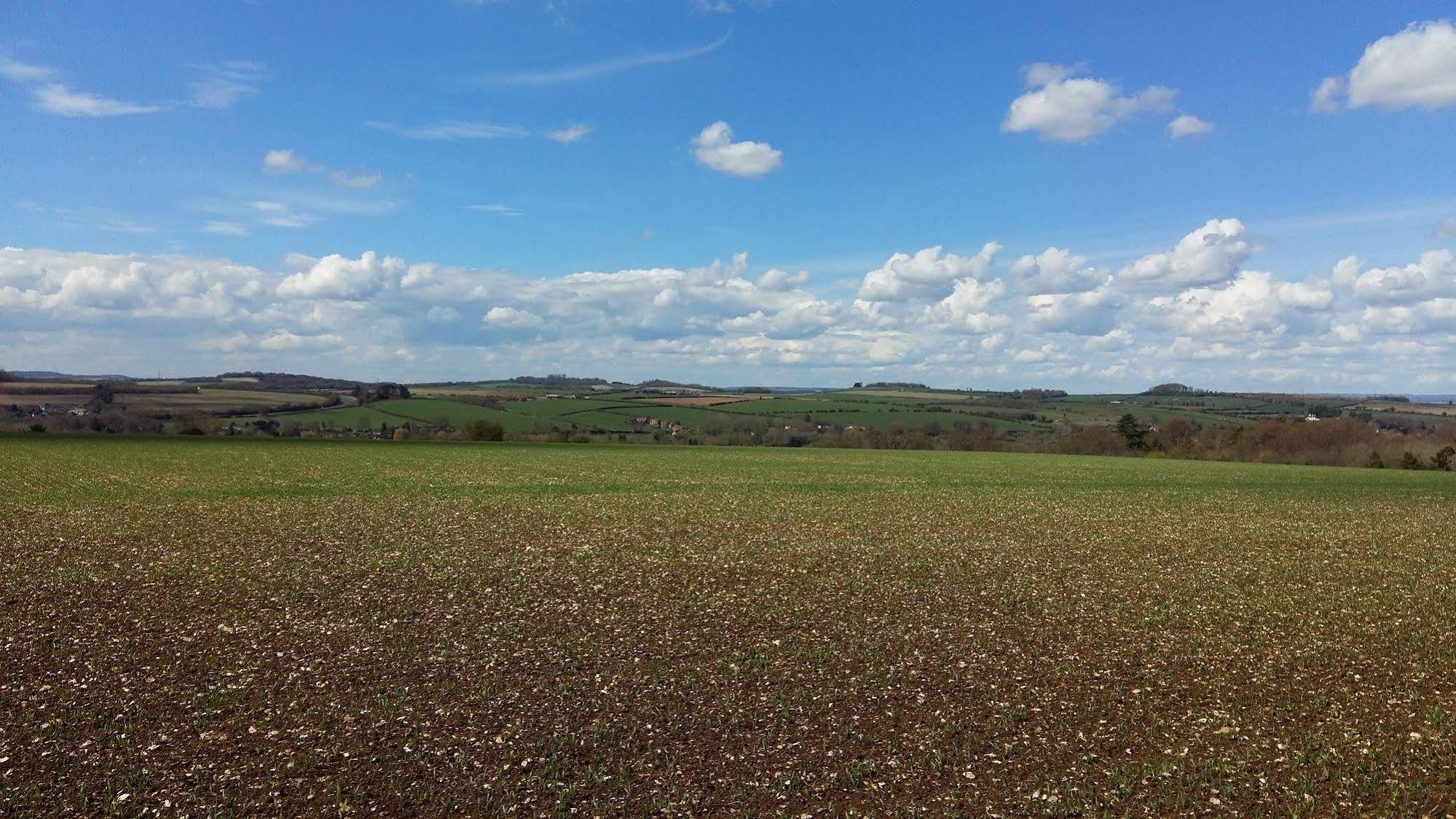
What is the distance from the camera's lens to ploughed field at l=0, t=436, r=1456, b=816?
28.6 feet

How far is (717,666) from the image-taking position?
12617mm

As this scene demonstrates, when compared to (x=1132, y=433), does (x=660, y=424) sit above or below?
below

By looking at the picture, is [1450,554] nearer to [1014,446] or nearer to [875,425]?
[1014,446]

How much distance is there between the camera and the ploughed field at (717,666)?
8.73m

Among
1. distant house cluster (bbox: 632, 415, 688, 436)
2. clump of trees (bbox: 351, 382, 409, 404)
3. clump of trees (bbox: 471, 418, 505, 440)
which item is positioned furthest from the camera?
clump of trees (bbox: 351, 382, 409, 404)

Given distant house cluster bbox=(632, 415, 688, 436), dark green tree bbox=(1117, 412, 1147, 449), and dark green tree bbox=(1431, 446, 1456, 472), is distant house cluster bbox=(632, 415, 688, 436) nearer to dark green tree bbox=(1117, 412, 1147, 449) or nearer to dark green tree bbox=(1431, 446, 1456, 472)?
dark green tree bbox=(1117, 412, 1147, 449)

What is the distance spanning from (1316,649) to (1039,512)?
1876 centimetres

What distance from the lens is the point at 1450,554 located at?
76.8 feet

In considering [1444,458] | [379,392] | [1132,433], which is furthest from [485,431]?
[1444,458]

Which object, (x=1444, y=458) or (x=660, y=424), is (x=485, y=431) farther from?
(x=1444, y=458)

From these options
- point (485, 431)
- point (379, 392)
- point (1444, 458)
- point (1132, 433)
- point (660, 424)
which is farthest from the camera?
point (379, 392)

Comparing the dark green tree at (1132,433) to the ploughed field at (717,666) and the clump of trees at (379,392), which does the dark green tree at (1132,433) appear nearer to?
the ploughed field at (717,666)

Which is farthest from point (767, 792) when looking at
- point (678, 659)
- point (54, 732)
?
point (54, 732)

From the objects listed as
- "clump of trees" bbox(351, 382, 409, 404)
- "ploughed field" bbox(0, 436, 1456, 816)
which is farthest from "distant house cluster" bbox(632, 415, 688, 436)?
"ploughed field" bbox(0, 436, 1456, 816)
